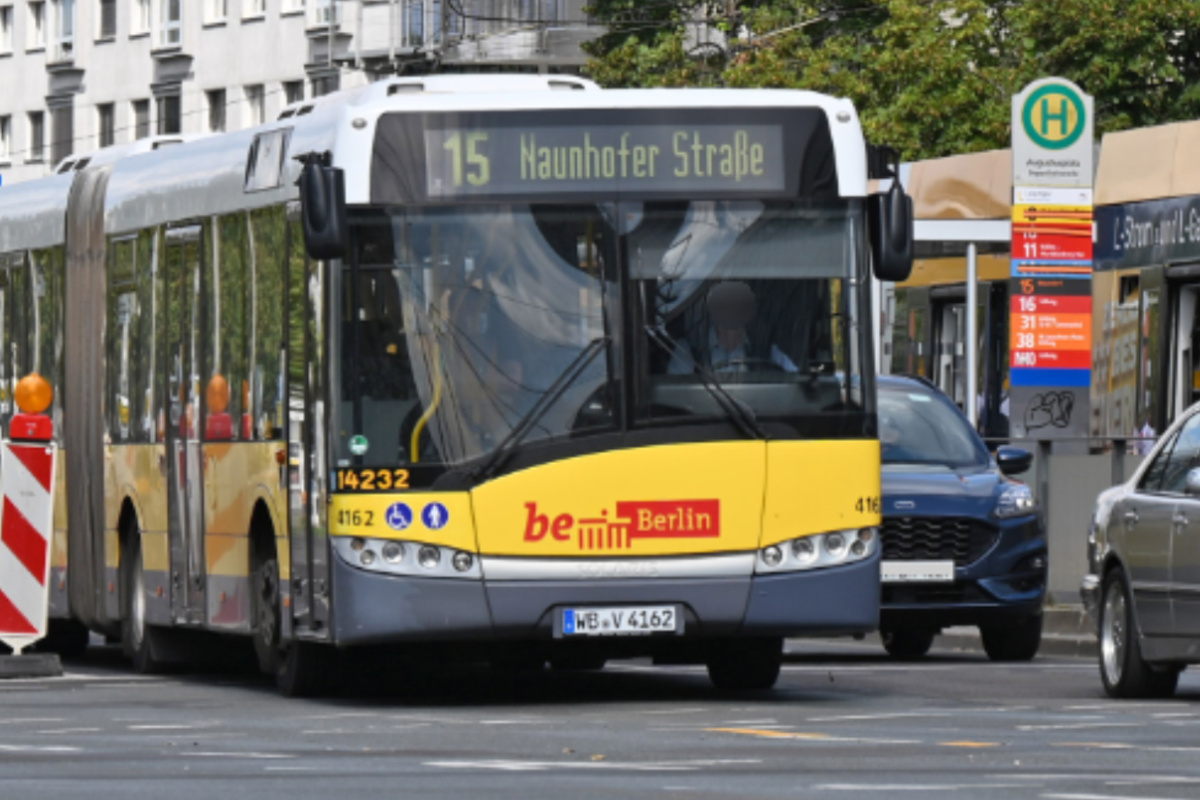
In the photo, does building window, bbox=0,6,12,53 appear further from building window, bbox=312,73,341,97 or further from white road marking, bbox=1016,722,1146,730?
white road marking, bbox=1016,722,1146,730

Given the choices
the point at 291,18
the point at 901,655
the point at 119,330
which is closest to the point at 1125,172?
the point at 901,655

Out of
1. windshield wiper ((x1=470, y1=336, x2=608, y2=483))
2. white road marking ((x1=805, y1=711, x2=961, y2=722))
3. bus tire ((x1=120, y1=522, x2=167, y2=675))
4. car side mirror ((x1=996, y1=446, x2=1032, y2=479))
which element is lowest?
bus tire ((x1=120, y1=522, x2=167, y2=675))

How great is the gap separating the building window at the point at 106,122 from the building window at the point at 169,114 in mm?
2149

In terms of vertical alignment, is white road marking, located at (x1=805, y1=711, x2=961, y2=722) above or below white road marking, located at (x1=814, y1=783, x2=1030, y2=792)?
below

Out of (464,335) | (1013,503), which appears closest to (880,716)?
(464,335)

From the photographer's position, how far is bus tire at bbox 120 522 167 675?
19578 millimetres

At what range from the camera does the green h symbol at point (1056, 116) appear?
947 inches

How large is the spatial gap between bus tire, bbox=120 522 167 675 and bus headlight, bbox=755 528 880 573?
514 cm

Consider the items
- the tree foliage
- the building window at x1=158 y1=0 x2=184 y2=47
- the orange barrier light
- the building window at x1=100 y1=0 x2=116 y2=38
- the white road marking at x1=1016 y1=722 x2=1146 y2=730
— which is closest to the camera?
the white road marking at x1=1016 y1=722 x2=1146 y2=730

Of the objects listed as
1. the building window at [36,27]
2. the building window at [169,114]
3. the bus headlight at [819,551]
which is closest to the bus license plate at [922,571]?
the bus headlight at [819,551]

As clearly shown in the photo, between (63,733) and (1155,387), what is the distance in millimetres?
15502

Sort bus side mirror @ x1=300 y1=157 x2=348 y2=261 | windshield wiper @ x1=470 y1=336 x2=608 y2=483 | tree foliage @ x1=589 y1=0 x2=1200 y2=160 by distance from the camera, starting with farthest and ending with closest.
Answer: tree foliage @ x1=589 y1=0 x2=1200 y2=160 → windshield wiper @ x1=470 y1=336 x2=608 y2=483 → bus side mirror @ x1=300 y1=157 x2=348 y2=261

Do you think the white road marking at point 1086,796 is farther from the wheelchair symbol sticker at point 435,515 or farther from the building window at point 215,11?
the building window at point 215,11

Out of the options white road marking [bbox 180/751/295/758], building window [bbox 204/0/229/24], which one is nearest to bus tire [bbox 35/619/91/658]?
white road marking [bbox 180/751/295/758]
